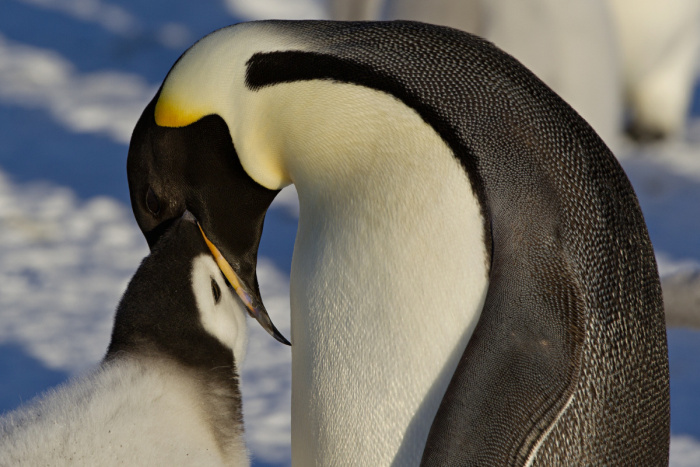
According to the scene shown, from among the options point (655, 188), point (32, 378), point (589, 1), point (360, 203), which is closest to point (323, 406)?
point (360, 203)

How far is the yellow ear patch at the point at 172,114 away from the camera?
1068mm

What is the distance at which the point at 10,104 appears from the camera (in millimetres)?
3113

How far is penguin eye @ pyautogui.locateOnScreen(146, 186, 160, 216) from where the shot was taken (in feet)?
3.78

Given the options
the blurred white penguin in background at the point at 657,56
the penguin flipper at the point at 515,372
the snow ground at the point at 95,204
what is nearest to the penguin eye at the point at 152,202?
the penguin flipper at the point at 515,372

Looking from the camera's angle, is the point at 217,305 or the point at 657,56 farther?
the point at 657,56

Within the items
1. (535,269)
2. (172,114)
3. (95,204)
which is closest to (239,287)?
(172,114)

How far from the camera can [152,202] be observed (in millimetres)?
1160

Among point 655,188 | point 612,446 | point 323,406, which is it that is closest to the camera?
point 612,446

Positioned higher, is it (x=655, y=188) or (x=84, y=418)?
(x=655, y=188)

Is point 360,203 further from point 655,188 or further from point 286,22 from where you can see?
point 655,188

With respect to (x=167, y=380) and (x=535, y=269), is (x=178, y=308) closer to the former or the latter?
(x=167, y=380)

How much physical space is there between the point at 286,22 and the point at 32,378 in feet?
3.49

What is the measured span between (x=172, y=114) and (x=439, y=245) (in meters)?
0.35

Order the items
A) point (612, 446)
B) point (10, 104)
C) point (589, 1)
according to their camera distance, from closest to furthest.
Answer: point (612, 446), point (589, 1), point (10, 104)
